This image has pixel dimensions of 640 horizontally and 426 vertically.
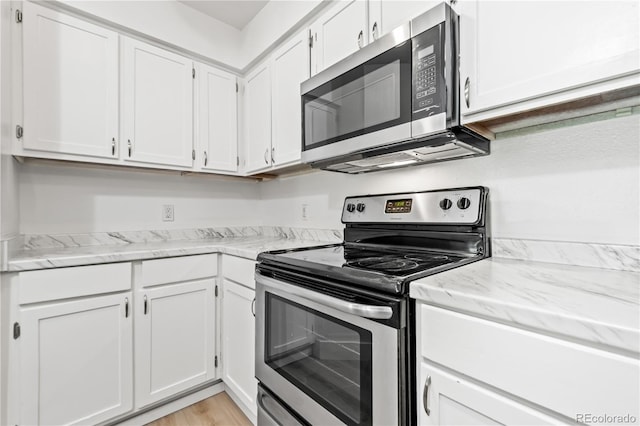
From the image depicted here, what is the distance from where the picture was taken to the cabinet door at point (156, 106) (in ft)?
6.19

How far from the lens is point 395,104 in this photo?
1.17 meters

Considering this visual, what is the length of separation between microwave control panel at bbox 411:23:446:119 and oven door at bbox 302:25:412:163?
30mm

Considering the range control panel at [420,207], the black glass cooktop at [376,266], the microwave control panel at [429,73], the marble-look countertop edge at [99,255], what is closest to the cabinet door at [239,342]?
the marble-look countertop edge at [99,255]

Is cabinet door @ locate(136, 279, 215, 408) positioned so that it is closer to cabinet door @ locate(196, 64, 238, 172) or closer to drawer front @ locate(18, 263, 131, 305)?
drawer front @ locate(18, 263, 131, 305)

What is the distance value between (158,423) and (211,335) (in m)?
0.52

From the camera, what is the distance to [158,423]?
1686 millimetres

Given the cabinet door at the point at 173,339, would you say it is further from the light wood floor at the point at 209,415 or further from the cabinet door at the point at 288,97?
the cabinet door at the point at 288,97

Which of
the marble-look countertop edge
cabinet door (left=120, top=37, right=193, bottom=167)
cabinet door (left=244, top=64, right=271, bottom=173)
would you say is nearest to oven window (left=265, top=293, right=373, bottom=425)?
the marble-look countertop edge

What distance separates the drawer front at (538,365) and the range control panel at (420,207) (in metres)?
0.63

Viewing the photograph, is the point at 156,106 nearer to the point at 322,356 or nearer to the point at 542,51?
the point at 322,356

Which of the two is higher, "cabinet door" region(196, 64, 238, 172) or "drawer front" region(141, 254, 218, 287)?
"cabinet door" region(196, 64, 238, 172)

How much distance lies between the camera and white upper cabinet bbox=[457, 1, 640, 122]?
77cm

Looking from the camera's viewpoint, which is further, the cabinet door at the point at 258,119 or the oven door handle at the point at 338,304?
the cabinet door at the point at 258,119

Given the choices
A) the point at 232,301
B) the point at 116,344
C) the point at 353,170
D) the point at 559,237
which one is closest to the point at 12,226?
the point at 116,344
